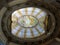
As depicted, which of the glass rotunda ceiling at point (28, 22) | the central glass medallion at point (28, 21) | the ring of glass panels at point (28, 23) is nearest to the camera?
the ring of glass panels at point (28, 23)

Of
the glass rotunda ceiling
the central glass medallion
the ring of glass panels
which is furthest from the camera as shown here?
the central glass medallion

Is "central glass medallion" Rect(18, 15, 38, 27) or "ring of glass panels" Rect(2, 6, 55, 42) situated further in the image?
"central glass medallion" Rect(18, 15, 38, 27)

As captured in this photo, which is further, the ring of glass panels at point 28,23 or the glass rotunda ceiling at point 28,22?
the glass rotunda ceiling at point 28,22

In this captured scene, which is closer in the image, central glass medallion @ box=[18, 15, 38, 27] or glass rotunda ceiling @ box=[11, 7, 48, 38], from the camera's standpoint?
glass rotunda ceiling @ box=[11, 7, 48, 38]

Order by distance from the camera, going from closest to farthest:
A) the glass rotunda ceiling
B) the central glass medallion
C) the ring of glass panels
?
the ring of glass panels
the glass rotunda ceiling
the central glass medallion

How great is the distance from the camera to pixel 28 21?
13.7m

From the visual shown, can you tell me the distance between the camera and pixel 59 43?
10.5 m

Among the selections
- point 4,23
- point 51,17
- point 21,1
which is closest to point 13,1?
point 21,1

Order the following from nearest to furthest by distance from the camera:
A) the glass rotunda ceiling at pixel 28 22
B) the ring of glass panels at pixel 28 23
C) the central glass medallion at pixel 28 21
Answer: the ring of glass panels at pixel 28 23 < the glass rotunda ceiling at pixel 28 22 < the central glass medallion at pixel 28 21

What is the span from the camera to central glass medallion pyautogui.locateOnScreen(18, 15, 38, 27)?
13.3 meters

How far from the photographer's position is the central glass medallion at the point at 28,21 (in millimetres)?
13311

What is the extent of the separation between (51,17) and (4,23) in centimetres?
212

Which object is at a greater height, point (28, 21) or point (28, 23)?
point (28, 21)

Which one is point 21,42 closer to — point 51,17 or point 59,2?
point 51,17
